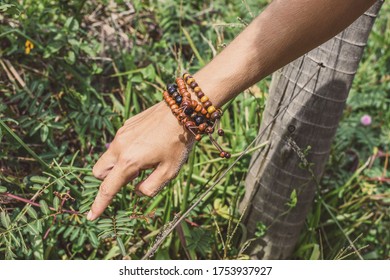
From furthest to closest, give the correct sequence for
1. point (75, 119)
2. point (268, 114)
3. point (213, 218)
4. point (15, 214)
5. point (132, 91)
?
point (132, 91) → point (75, 119) → point (213, 218) → point (268, 114) → point (15, 214)

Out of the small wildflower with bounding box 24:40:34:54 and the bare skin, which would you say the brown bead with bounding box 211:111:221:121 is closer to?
the bare skin

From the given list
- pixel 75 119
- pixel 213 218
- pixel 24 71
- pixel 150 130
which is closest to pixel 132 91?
pixel 75 119

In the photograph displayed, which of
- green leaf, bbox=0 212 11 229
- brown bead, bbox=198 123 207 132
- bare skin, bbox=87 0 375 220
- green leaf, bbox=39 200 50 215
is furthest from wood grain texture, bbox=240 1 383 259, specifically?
green leaf, bbox=0 212 11 229

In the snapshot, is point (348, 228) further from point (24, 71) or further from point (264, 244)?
point (24, 71)

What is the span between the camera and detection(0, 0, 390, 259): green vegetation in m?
1.86

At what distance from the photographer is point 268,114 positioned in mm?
1872

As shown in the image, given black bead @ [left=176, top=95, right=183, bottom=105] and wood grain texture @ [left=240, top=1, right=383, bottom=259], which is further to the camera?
wood grain texture @ [left=240, top=1, right=383, bottom=259]

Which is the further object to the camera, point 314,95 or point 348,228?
point 348,228

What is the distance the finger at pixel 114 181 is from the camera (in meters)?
1.26

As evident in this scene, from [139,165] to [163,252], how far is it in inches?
32.9

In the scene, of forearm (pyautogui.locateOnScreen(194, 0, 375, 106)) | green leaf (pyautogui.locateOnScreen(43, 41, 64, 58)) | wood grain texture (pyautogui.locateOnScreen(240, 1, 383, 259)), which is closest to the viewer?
forearm (pyautogui.locateOnScreen(194, 0, 375, 106))

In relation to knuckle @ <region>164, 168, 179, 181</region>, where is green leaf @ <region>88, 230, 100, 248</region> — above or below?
below

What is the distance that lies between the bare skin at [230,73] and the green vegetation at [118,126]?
354mm

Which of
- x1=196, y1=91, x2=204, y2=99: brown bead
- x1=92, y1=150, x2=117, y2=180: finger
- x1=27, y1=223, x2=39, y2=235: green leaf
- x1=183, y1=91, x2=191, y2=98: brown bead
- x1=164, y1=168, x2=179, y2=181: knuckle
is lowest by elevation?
x1=164, y1=168, x2=179, y2=181: knuckle
